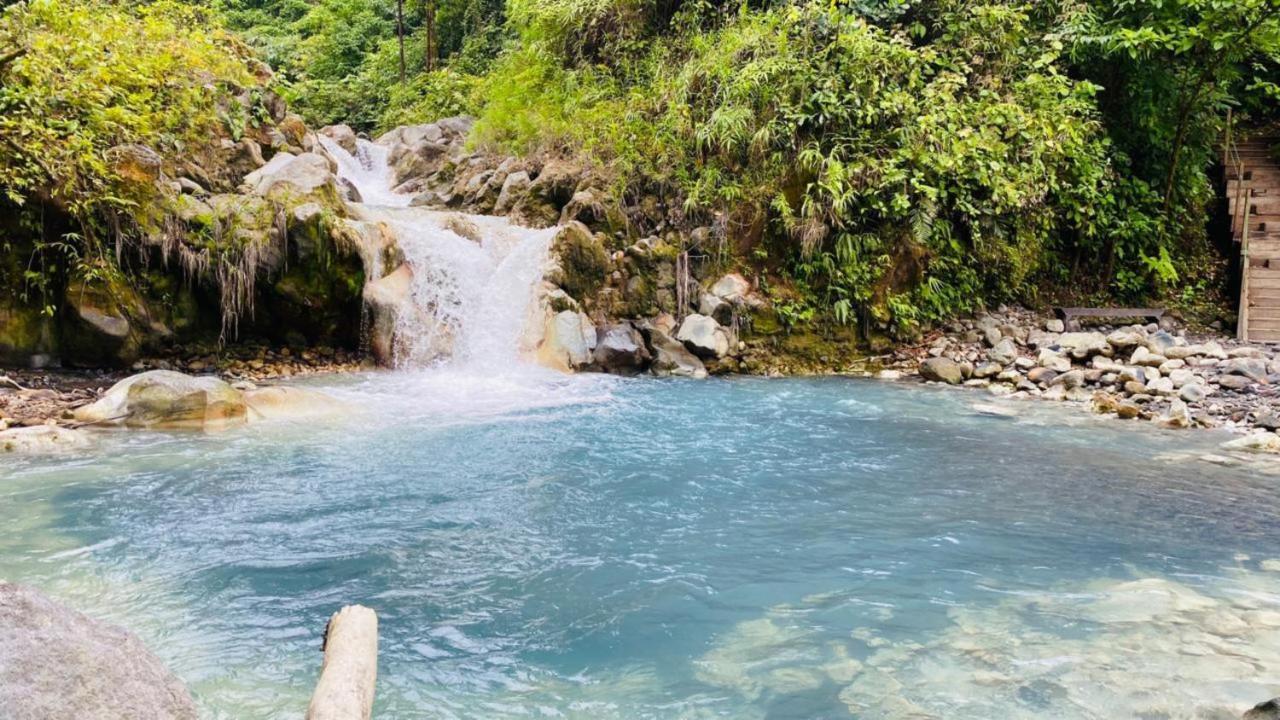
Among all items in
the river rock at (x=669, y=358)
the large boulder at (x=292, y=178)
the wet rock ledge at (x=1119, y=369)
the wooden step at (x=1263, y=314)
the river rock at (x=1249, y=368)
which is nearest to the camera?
the wet rock ledge at (x=1119, y=369)

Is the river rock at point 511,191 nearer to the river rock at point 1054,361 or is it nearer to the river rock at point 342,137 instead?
the river rock at point 342,137

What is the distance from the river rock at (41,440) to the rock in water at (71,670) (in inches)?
210

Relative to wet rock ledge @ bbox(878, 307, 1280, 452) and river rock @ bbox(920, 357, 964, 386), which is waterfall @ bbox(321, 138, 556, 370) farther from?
river rock @ bbox(920, 357, 964, 386)

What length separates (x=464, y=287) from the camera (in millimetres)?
11398

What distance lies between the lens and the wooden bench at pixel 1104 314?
12234 mm

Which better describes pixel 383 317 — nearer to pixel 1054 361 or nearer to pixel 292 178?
pixel 292 178

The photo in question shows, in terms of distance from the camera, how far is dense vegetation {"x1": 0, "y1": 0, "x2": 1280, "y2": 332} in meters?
11.4

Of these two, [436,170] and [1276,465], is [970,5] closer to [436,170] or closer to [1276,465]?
[1276,465]

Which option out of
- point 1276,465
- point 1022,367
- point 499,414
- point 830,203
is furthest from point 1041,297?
point 499,414

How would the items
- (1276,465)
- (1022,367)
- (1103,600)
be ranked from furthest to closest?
(1022,367) < (1276,465) < (1103,600)

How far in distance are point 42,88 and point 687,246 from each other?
345 inches

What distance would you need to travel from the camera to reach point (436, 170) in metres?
17.5

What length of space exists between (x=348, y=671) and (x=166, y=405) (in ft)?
19.7

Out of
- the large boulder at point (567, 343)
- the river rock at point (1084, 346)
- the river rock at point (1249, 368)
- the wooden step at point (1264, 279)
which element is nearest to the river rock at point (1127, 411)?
the river rock at point (1249, 368)
